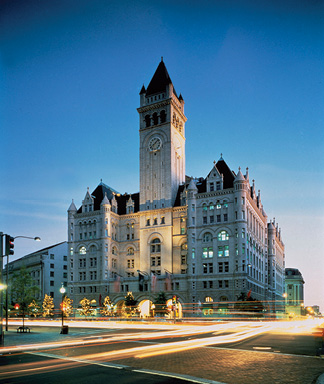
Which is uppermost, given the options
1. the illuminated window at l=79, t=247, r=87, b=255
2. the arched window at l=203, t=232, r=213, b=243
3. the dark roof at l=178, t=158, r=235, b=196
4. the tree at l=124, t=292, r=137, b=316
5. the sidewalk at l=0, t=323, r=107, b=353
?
the dark roof at l=178, t=158, r=235, b=196

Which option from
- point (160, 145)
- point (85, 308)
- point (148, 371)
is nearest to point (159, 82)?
point (160, 145)

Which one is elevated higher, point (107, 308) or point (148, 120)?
point (148, 120)

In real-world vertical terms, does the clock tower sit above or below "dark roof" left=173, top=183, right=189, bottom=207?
above

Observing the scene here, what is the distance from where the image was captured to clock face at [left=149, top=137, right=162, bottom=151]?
3568 inches

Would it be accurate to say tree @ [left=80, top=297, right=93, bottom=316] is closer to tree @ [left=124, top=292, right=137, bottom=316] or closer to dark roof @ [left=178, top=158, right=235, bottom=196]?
tree @ [left=124, top=292, right=137, bottom=316]

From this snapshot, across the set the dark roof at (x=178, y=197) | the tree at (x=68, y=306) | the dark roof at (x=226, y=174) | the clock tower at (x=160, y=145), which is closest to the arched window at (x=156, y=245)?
the clock tower at (x=160, y=145)

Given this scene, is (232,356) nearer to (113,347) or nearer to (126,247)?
(113,347)

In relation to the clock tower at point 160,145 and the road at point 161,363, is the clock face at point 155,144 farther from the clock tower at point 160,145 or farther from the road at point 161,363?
the road at point 161,363

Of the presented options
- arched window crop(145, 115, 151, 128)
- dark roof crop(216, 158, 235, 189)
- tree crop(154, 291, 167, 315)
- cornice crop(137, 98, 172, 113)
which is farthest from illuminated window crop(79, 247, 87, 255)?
dark roof crop(216, 158, 235, 189)

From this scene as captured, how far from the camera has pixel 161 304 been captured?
254 ft

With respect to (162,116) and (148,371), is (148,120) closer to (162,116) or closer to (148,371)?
(162,116)

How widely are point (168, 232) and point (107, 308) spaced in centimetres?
1973

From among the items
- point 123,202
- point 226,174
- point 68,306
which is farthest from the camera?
point 123,202

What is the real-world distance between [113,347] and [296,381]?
12.9 m
